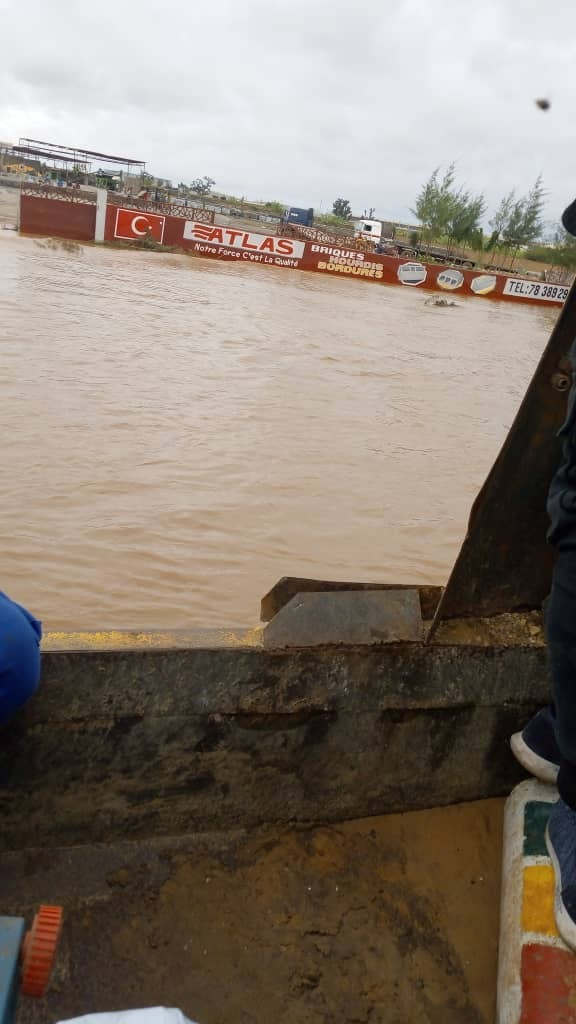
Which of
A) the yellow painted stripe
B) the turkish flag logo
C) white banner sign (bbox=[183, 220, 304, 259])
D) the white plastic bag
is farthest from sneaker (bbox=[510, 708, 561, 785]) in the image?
white banner sign (bbox=[183, 220, 304, 259])

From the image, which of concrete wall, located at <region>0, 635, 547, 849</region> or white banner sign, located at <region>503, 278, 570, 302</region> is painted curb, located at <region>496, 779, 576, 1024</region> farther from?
white banner sign, located at <region>503, 278, 570, 302</region>

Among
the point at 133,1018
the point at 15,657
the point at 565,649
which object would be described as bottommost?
the point at 133,1018

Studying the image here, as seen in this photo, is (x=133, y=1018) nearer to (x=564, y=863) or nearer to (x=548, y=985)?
(x=548, y=985)

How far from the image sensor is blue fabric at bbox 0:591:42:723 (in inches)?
57.5

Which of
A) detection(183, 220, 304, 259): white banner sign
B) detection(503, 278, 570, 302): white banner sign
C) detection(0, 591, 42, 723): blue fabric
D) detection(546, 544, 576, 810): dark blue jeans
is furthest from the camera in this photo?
detection(503, 278, 570, 302): white banner sign

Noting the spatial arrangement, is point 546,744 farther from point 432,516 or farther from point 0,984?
point 432,516

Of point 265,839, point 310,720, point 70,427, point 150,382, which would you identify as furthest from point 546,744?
point 150,382

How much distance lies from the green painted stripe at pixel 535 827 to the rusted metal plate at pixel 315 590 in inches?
24.0

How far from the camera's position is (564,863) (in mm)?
1714

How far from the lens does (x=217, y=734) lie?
2.03m

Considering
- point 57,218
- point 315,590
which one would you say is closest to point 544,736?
point 315,590

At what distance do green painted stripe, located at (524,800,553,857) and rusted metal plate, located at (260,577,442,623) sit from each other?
0.61 m

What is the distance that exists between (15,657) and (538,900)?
130cm

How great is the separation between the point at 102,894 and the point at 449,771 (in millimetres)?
1033
